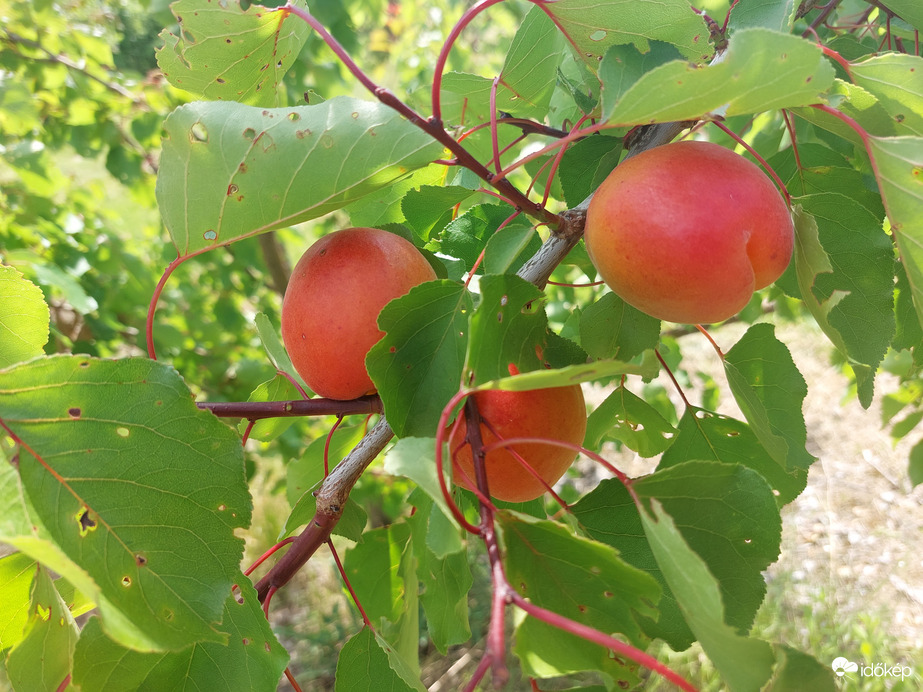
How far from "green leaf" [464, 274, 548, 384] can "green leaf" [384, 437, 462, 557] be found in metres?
0.05

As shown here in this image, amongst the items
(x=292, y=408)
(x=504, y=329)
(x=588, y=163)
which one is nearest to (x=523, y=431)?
(x=504, y=329)

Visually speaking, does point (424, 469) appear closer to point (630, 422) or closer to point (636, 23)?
point (636, 23)

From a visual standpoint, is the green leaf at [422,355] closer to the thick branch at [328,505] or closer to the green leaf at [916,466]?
the thick branch at [328,505]

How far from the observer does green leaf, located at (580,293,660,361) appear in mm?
661

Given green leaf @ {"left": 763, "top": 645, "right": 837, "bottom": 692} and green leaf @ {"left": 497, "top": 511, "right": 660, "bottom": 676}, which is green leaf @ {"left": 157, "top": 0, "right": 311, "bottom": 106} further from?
green leaf @ {"left": 763, "top": 645, "right": 837, "bottom": 692}

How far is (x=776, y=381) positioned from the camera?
71 centimetres

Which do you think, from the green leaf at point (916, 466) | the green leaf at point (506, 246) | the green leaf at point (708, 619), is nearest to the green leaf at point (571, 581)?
the green leaf at point (708, 619)

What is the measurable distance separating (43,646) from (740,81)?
663mm

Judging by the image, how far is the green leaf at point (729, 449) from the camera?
687 millimetres

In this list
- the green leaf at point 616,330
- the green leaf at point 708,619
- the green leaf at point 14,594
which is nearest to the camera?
the green leaf at point 708,619

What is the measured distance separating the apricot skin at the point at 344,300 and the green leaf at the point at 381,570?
291 mm

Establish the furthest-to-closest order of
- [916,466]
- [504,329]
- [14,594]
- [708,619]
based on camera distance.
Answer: [916,466], [14,594], [504,329], [708,619]

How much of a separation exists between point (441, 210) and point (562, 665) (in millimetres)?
436

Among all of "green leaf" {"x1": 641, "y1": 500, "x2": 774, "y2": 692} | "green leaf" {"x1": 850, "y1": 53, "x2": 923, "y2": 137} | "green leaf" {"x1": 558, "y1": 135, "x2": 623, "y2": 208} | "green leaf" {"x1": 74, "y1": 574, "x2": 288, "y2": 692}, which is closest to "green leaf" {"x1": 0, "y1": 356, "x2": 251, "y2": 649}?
"green leaf" {"x1": 74, "y1": 574, "x2": 288, "y2": 692}
